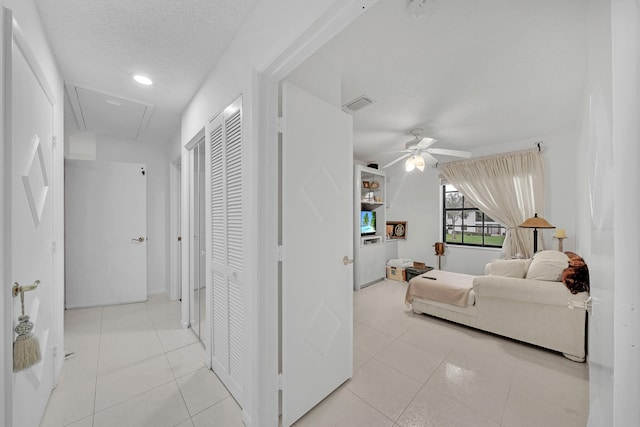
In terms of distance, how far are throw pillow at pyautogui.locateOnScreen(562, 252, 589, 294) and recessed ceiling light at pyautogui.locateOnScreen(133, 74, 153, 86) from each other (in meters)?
4.20

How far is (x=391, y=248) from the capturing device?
509 centimetres

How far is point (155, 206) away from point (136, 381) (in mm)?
2814

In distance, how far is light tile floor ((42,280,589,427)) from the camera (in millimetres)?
1527

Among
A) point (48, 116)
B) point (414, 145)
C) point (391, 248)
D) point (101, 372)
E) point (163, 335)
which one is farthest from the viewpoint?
point (391, 248)

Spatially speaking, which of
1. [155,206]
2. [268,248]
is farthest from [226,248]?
[155,206]

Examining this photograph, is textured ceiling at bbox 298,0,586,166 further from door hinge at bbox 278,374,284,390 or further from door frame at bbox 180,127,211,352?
door hinge at bbox 278,374,284,390

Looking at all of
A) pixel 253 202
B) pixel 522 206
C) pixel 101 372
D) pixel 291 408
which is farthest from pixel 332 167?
pixel 522 206

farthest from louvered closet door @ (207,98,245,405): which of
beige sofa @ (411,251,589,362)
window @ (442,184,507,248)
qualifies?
window @ (442,184,507,248)

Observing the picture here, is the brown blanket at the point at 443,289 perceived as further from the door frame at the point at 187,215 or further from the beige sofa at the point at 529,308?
the door frame at the point at 187,215

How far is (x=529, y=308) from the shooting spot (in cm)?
230

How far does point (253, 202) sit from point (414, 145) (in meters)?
2.78

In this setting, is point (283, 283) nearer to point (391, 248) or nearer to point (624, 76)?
point (624, 76)

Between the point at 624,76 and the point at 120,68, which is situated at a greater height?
the point at 120,68

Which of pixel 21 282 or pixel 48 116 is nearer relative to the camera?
pixel 21 282
